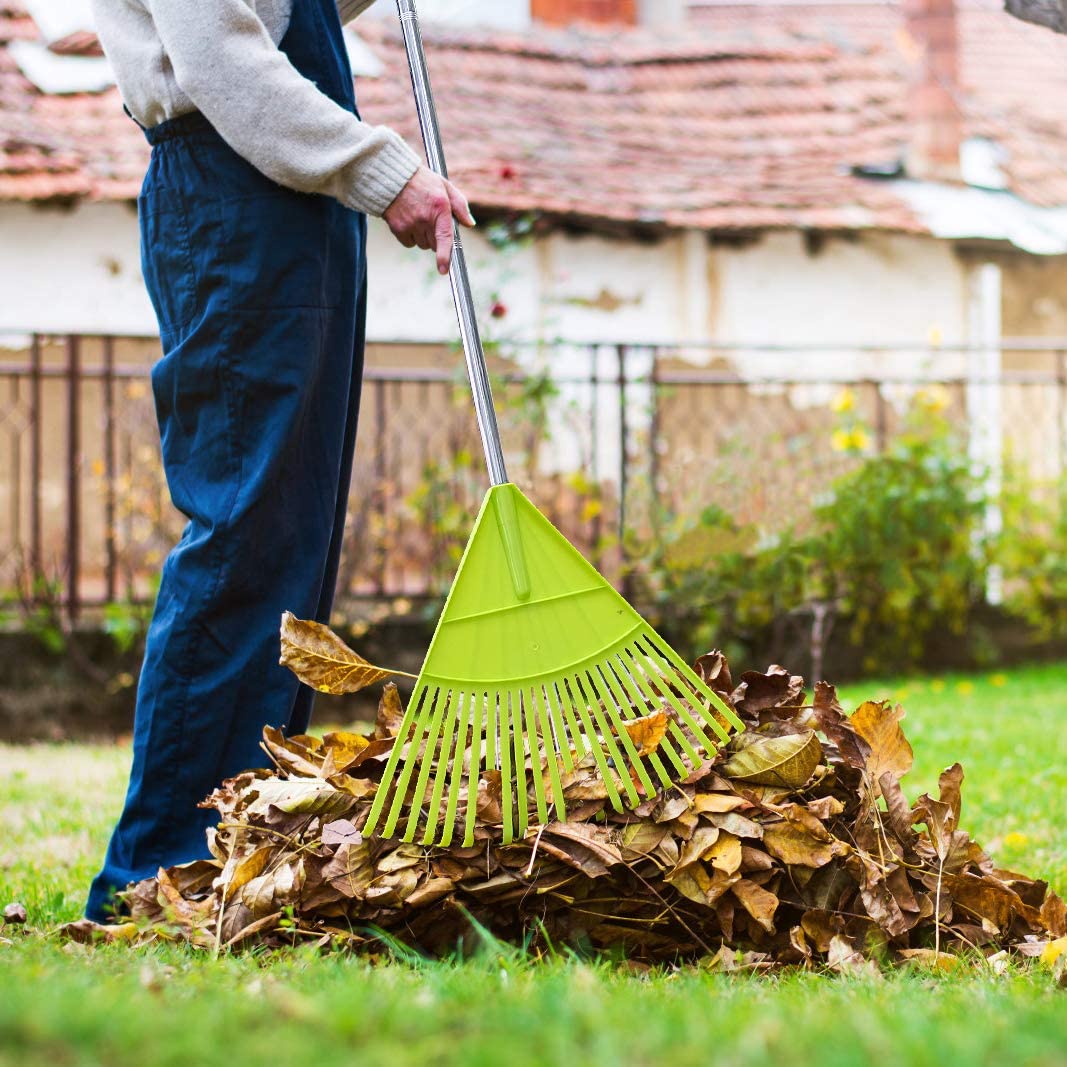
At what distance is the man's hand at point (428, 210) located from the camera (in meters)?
1.96

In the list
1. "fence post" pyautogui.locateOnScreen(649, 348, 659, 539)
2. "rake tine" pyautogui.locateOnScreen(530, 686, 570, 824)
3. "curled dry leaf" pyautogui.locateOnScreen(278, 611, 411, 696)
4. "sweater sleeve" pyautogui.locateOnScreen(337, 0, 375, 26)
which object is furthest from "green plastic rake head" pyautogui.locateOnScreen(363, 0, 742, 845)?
"fence post" pyautogui.locateOnScreen(649, 348, 659, 539)

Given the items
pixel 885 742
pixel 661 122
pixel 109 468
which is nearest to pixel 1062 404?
pixel 661 122

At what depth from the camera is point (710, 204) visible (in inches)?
318

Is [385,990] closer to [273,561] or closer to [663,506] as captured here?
[273,561]

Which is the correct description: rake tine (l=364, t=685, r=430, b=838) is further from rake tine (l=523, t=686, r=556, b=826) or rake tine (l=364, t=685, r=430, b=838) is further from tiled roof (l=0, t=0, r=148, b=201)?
tiled roof (l=0, t=0, r=148, b=201)

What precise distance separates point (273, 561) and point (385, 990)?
906 mm

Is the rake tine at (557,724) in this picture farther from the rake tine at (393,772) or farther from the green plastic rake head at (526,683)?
the rake tine at (393,772)

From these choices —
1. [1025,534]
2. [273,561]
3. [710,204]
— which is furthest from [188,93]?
[710,204]

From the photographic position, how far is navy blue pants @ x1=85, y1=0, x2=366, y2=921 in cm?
201

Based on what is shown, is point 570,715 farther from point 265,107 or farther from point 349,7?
point 349,7

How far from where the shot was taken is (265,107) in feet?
6.27

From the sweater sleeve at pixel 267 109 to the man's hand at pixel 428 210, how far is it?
16mm

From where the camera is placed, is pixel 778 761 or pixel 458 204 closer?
pixel 778 761

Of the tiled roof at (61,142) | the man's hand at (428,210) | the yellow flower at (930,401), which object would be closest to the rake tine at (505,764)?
the man's hand at (428,210)
